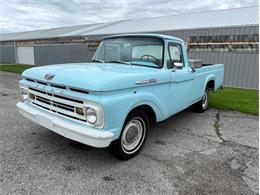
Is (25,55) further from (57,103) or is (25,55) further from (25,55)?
(57,103)

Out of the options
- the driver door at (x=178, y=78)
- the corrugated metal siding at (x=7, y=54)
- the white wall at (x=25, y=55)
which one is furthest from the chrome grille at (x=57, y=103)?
the corrugated metal siding at (x=7, y=54)

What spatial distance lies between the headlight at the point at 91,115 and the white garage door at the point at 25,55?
2619cm

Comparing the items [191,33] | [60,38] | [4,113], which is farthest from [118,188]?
[60,38]

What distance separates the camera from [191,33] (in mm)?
13797

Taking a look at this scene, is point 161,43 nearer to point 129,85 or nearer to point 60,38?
point 129,85

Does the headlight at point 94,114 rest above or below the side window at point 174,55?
below

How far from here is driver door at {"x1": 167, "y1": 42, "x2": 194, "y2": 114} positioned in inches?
179

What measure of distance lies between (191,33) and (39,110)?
11.7 meters

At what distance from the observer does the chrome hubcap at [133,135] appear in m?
3.73

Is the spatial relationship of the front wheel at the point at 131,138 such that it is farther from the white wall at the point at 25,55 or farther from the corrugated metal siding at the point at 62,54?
the white wall at the point at 25,55

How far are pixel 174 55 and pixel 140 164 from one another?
2335 mm

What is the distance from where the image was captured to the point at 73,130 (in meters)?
3.23

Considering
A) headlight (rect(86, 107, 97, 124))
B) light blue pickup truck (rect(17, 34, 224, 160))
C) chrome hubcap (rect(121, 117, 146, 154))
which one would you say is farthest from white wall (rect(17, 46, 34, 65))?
headlight (rect(86, 107, 97, 124))

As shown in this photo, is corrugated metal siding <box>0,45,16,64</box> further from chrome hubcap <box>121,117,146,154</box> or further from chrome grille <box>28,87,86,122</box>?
chrome hubcap <box>121,117,146,154</box>
